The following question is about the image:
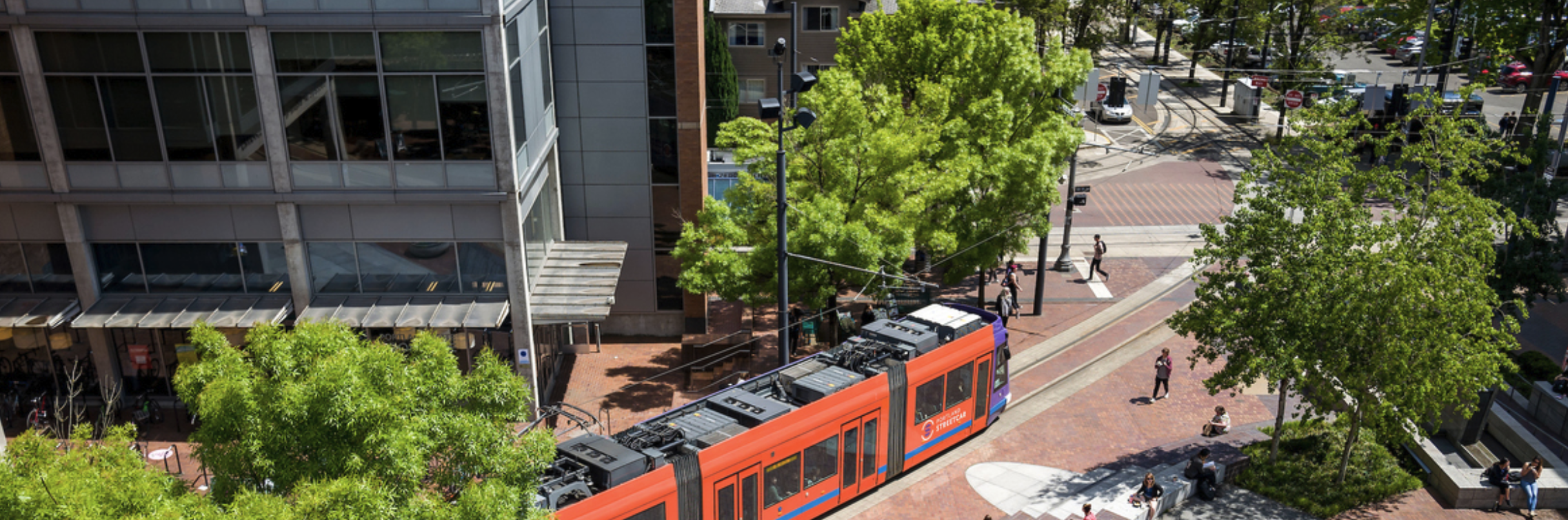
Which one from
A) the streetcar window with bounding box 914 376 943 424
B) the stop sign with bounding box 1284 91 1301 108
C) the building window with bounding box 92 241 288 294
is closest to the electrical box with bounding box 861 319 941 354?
the streetcar window with bounding box 914 376 943 424

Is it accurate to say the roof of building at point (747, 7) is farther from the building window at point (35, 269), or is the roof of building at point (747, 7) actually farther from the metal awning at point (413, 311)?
the building window at point (35, 269)

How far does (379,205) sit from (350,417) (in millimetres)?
12646

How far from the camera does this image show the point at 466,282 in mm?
25391

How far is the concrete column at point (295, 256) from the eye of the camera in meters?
24.1

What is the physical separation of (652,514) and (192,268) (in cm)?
1388

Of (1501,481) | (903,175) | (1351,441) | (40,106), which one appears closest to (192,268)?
(40,106)

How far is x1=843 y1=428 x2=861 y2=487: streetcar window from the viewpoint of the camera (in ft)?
69.9

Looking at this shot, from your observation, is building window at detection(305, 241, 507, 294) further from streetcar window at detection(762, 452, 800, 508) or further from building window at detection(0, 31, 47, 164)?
streetcar window at detection(762, 452, 800, 508)

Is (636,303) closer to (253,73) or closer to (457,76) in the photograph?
(457,76)

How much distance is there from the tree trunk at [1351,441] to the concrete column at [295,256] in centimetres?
2166

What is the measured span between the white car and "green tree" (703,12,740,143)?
20.8 metres

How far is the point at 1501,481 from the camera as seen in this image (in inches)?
865

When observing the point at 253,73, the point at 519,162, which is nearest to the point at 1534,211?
the point at 519,162

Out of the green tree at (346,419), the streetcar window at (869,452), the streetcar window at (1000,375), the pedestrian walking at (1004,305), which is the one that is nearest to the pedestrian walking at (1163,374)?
the streetcar window at (1000,375)
